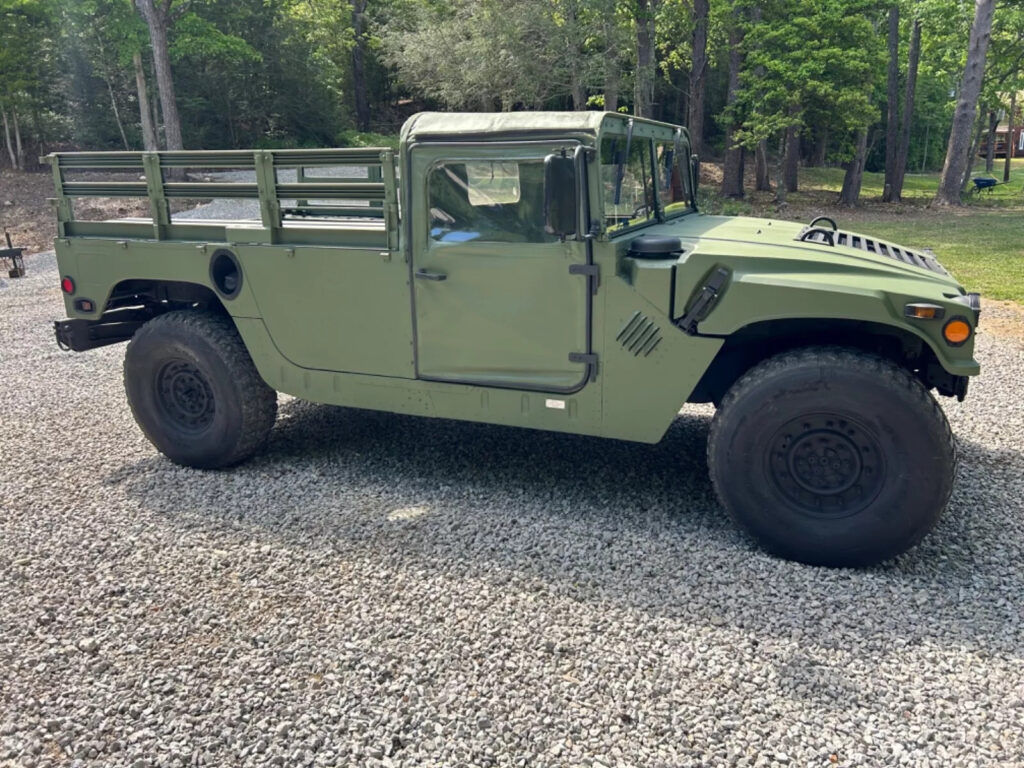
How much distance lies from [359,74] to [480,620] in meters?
36.6

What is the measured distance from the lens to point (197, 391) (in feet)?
17.3

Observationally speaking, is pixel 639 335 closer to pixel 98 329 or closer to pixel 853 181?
pixel 98 329

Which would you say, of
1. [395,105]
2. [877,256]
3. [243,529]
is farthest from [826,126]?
[395,105]

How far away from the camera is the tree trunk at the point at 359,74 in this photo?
119 ft

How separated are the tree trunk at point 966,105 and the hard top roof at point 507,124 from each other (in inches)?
827

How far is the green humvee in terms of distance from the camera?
3709 millimetres

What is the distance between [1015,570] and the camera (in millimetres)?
3787

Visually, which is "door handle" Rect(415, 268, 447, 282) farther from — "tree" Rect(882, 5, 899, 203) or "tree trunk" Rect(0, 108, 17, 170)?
"tree trunk" Rect(0, 108, 17, 170)

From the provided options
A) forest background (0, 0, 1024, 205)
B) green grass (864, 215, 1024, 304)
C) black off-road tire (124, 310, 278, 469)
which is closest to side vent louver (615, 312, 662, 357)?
black off-road tire (124, 310, 278, 469)

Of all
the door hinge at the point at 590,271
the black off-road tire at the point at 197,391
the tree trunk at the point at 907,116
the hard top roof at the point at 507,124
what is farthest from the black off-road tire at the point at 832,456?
the tree trunk at the point at 907,116

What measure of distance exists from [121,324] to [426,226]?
2.54 m

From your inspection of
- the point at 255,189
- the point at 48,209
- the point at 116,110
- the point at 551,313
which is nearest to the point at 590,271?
the point at 551,313

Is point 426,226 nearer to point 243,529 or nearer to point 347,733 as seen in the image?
point 243,529

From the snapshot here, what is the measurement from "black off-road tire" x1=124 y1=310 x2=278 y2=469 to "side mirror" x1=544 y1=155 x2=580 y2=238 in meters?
2.29
